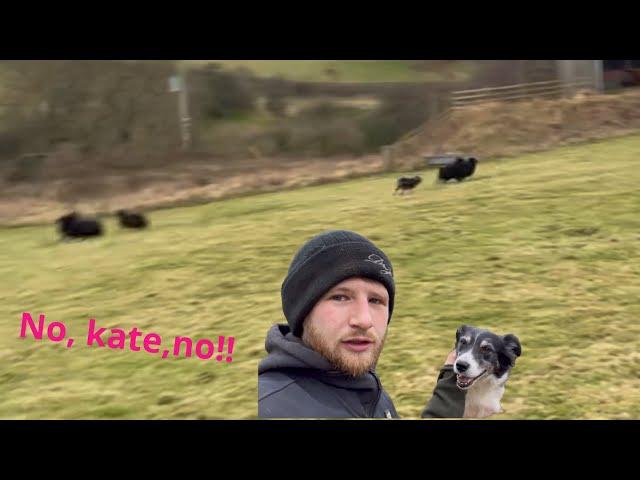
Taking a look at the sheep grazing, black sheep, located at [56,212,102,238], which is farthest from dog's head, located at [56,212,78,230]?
the sheep grazing

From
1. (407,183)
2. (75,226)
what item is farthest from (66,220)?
(407,183)

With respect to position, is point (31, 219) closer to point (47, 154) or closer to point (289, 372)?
point (47, 154)

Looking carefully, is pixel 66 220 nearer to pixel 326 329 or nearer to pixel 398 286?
pixel 398 286

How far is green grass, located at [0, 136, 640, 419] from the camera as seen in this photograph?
→ 4270 millimetres

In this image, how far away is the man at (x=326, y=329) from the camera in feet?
9.07

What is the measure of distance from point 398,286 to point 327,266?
241cm

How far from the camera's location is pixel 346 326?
110 inches

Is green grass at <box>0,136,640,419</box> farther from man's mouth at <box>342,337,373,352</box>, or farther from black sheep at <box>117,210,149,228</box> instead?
man's mouth at <box>342,337,373,352</box>

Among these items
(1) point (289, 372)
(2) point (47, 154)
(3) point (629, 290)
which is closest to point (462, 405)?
(1) point (289, 372)

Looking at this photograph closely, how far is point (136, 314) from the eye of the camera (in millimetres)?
5301

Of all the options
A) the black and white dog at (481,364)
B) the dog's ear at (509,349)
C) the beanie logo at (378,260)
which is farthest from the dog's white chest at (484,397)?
the beanie logo at (378,260)

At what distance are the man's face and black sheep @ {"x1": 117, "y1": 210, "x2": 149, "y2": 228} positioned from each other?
4479mm

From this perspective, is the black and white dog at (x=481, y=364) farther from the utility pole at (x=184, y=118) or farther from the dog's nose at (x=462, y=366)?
the utility pole at (x=184, y=118)

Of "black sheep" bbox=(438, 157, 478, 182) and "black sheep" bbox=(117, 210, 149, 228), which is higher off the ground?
"black sheep" bbox=(117, 210, 149, 228)
